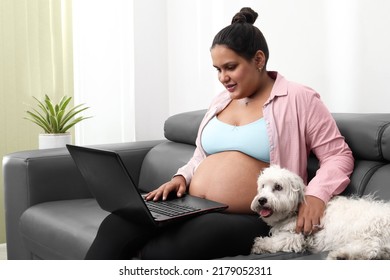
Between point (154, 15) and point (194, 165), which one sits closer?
point (194, 165)

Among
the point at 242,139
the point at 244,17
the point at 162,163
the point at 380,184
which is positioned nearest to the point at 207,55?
the point at 162,163

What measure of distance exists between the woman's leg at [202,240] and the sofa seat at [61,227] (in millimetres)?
365

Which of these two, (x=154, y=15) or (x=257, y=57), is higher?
(x=154, y=15)

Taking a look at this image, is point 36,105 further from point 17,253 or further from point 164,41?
point 17,253

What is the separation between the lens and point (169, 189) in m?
1.70

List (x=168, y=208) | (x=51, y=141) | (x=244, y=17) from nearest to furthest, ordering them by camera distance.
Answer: (x=168, y=208), (x=244, y=17), (x=51, y=141)

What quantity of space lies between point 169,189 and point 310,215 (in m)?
0.48

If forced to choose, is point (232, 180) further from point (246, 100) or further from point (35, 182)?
point (35, 182)

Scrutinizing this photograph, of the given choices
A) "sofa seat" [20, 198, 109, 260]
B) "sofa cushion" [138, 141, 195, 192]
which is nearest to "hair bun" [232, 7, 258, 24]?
"sofa cushion" [138, 141, 195, 192]

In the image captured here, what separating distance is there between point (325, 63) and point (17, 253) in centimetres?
145

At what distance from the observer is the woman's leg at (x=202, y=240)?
1378mm

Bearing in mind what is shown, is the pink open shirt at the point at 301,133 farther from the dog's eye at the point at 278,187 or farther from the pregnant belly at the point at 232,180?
the dog's eye at the point at 278,187
